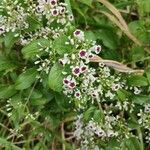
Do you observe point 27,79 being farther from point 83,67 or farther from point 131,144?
point 131,144

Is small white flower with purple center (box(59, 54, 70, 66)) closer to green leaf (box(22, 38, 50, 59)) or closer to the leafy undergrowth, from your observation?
the leafy undergrowth

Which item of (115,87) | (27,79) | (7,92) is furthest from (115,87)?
(7,92)

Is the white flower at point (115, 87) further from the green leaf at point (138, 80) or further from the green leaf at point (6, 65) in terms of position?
the green leaf at point (6, 65)

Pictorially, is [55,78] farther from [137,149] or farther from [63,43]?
[137,149]

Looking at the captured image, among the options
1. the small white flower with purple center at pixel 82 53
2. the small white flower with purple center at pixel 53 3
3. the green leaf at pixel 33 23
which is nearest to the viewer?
the small white flower with purple center at pixel 82 53

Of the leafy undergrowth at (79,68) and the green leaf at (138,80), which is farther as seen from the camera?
the green leaf at (138,80)

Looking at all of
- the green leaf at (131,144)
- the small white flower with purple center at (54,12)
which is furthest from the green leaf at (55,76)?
the green leaf at (131,144)

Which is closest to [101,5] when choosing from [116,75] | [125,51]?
[125,51]

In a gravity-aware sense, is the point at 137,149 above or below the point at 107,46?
below
